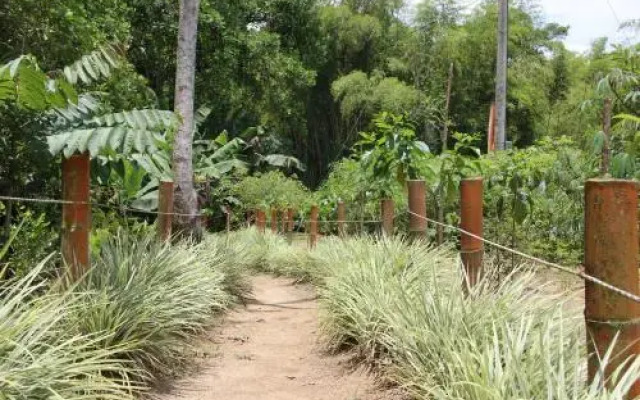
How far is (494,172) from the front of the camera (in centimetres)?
1003

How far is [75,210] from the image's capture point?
181 inches

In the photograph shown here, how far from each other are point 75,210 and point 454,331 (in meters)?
2.59

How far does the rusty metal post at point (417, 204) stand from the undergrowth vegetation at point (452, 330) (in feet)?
0.75

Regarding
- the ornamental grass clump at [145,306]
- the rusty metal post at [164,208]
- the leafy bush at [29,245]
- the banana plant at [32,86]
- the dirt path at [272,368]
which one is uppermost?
the banana plant at [32,86]

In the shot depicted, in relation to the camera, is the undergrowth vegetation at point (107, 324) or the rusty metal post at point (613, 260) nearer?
the rusty metal post at point (613, 260)

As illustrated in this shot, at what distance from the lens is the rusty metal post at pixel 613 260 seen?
2.38m

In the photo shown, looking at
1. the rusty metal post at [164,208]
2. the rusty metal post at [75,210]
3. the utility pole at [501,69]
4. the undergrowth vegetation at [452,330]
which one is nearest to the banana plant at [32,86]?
the rusty metal post at [75,210]

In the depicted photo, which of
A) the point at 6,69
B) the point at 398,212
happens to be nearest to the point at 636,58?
the point at 398,212

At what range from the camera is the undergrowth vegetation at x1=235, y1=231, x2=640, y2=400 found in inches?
116

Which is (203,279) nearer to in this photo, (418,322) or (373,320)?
(373,320)

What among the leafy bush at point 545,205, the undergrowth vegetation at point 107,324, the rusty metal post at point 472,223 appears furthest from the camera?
the leafy bush at point 545,205

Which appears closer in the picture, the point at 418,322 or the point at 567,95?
the point at 418,322

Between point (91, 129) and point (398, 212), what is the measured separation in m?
6.26

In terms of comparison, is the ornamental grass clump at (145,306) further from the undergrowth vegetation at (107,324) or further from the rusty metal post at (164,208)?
the rusty metal post at (164,208)
